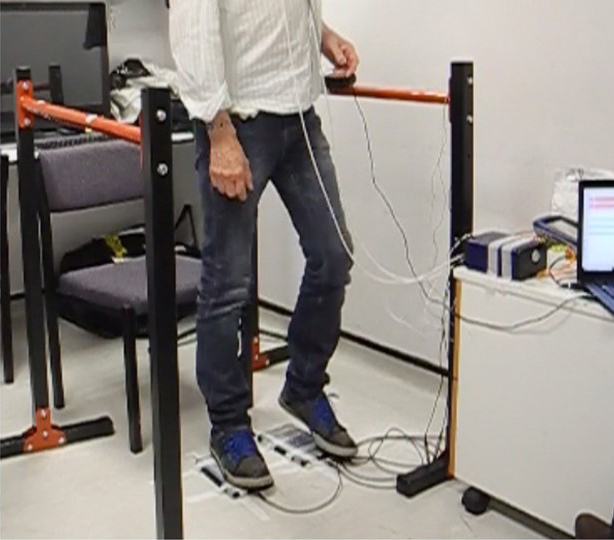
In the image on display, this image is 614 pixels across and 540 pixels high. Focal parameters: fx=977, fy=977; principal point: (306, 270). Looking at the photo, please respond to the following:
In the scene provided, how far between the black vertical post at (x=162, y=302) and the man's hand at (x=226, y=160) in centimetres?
44

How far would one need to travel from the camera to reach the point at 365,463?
2480 millimetres

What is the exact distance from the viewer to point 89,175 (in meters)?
2.84

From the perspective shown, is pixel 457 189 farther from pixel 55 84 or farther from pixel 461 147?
pixel 55 84

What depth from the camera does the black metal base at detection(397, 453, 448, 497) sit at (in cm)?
231

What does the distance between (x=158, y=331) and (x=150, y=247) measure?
0.48 feet

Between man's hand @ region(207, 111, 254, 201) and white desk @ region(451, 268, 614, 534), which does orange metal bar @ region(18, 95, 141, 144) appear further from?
white desk @ region(451, 268, 614, 534)

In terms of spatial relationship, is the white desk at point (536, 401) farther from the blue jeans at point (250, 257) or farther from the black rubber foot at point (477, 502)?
the blue jeans at point (250, 257)

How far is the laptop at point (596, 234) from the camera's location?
6.46ft

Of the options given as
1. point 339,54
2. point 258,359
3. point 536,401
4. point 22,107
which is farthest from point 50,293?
point 536,401

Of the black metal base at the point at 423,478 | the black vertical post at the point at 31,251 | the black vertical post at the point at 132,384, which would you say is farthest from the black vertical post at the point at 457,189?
the black vertical post at the point at 31,251

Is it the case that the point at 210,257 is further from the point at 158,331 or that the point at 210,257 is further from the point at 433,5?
the point at 433,5

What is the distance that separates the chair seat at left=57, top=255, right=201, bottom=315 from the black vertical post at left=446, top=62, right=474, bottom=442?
2.55 ft

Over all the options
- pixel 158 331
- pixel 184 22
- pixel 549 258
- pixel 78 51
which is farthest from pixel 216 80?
pixel 78 51

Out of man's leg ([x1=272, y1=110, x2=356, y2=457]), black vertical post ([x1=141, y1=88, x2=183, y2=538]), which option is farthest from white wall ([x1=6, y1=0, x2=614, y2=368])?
black vertical post ([x1=141, y1=88, x2=183, y2=538])
